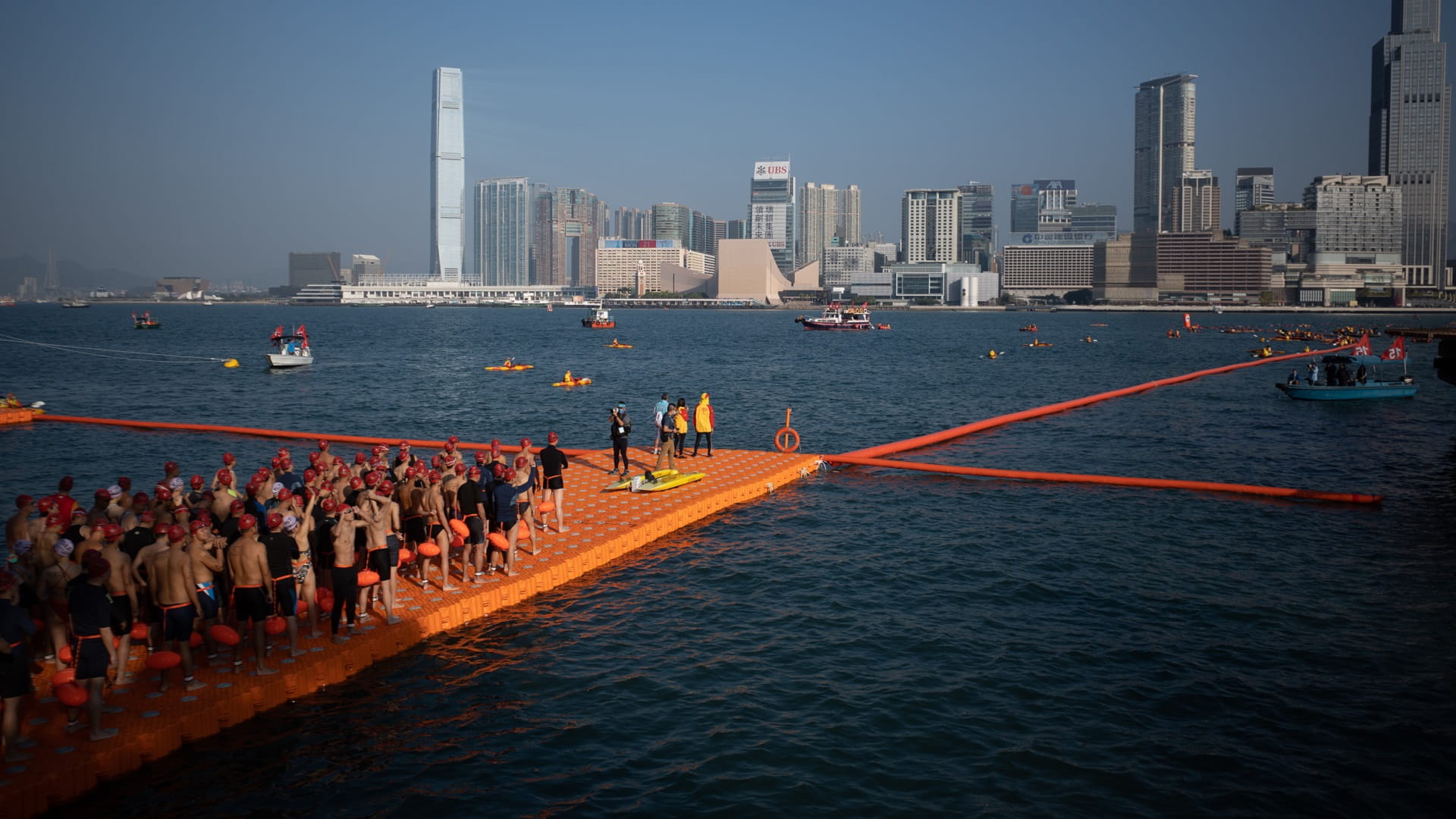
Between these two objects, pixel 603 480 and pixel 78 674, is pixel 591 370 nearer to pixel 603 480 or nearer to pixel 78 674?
pixel 603 480

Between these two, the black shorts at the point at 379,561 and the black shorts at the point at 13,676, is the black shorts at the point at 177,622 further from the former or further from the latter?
the black shorts at the point at 379,561

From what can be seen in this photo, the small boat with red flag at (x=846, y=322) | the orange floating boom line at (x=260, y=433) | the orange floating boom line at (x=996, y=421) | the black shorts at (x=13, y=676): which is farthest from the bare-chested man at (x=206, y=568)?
the small boat with red flag at (x=846, y=322)

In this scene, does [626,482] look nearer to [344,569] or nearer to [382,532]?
[382,532]

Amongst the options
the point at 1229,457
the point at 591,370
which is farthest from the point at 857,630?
the point at 591,370

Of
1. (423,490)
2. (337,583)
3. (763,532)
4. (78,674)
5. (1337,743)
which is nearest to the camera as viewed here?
(78,674)

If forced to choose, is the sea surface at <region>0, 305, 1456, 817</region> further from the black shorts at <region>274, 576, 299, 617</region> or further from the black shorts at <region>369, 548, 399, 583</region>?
the black shorts at <region>369, 548, 399, 583</region>

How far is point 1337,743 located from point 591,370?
5685cm

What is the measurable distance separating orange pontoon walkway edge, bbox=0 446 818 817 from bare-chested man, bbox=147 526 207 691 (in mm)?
436

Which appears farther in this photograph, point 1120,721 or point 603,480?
point 603,480

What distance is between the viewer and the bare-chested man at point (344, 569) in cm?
1227

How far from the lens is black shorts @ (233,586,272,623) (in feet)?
37.1

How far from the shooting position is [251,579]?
11328mm

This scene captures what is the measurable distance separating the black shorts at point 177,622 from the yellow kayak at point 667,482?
37.8 ft

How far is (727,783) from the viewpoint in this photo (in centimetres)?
1050
